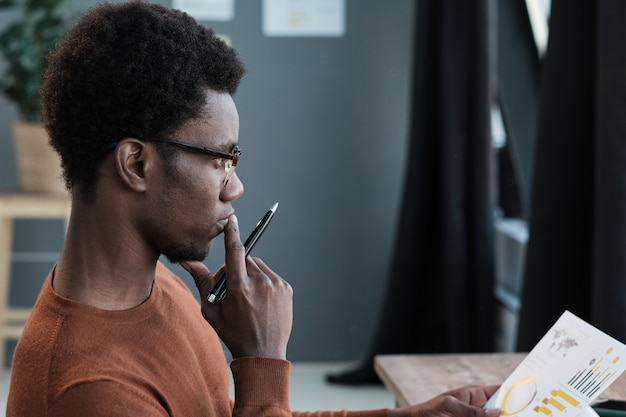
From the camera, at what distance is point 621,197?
1.94m

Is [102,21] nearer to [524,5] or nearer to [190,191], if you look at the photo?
[190,191]

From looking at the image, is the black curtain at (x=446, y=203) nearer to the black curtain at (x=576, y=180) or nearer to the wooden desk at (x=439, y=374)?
the black curtain at (x=576, y=180)

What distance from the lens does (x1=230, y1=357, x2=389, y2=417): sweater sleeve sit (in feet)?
3.56

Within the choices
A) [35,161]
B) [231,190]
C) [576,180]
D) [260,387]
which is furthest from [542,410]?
[35,161]

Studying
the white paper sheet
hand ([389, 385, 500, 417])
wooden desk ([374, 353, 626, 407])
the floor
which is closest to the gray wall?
the white paper sheet

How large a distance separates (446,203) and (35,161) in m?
1.55

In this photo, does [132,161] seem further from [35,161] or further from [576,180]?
[35,161]

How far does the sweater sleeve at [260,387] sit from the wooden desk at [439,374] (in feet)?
1.45

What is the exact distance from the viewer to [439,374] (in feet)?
5.40

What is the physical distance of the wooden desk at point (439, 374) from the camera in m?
1.54

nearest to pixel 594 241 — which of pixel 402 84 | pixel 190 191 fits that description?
pixel 190 191

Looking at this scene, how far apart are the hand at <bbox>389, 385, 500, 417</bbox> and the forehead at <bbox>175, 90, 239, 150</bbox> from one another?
479mm

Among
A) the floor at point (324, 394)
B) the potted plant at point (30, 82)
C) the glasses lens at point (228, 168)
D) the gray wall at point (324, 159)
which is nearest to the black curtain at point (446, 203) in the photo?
the floor at point (324, 394)

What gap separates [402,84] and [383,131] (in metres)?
0.21
